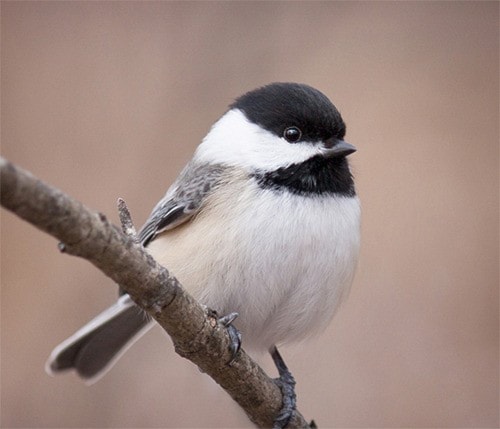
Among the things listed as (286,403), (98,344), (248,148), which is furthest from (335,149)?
(98,344)

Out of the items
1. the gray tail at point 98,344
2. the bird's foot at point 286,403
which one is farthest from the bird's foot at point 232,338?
the gray tail at point 98,344

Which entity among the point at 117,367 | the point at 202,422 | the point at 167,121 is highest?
the point at 167,121

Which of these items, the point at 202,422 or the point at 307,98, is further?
the point at 202,422

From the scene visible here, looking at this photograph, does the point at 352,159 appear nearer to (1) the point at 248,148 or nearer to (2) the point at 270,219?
(1) the point at 248,148

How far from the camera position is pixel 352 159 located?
3.66 m

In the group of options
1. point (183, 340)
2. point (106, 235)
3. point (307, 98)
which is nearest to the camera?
point (106, 235)

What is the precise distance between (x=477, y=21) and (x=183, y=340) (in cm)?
278

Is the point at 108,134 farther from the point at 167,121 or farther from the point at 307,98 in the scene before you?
the point at 307,98

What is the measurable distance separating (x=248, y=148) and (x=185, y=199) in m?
0.26

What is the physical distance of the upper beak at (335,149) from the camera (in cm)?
229

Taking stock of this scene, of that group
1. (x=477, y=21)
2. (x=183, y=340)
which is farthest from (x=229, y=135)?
(x=477, y=21)

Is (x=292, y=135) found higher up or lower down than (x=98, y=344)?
higher up

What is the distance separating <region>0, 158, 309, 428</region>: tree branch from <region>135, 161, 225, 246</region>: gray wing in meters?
0.52

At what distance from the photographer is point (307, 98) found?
7.70ft
